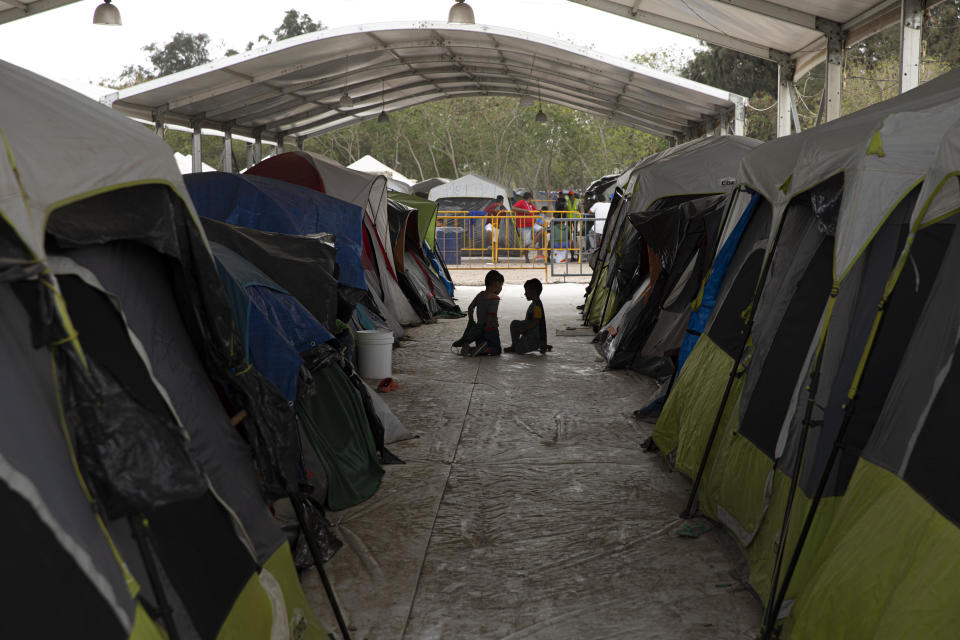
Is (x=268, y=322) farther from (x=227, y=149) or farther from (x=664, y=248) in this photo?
(x=227, y=149)

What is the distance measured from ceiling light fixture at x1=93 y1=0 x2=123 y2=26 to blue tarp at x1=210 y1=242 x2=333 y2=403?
962cm

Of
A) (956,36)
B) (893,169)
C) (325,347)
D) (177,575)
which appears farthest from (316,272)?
(956,36)

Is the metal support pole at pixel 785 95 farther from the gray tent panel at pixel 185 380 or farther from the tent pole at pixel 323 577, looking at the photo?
the gray tent panel at pixel 185 380

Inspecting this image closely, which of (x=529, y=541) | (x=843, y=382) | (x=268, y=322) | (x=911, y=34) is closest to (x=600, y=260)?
(x=911, y=34)

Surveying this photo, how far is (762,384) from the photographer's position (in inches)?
183

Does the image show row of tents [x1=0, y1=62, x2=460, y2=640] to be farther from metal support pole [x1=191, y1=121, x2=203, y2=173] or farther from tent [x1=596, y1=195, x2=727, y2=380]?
metal support pole [x1=191, y1=121, x2=203, y2=173]

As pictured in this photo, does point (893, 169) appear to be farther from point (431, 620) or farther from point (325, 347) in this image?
point (325, 347)

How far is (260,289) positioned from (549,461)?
253 cm

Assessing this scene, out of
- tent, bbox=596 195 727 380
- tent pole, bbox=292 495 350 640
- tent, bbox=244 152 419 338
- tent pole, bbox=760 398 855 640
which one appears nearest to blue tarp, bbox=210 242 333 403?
tent pole, bbox=292 495 350 640

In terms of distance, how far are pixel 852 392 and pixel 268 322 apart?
286cm

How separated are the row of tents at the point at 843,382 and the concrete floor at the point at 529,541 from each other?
11.6 inches

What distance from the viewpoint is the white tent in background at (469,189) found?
3253 centimetres

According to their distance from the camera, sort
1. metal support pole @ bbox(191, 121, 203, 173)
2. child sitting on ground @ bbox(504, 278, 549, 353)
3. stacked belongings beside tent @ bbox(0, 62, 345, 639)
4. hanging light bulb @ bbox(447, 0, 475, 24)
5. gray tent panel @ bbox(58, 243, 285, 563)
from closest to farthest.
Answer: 1. stacked belongings beside tent @ bbox(0, 62, 345, 639)
2. gray tent panel @ bbox(58, 243, 285, 563)
3. child sitting on ground @ bbox(504, 278, 549, 353)
4. hanging light bulb @ bbox(447, 0, 475, 24)
5. metal support pole @ bbox(191, 121, 203, 173)

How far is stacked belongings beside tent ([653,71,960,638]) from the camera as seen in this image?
2834 mm
